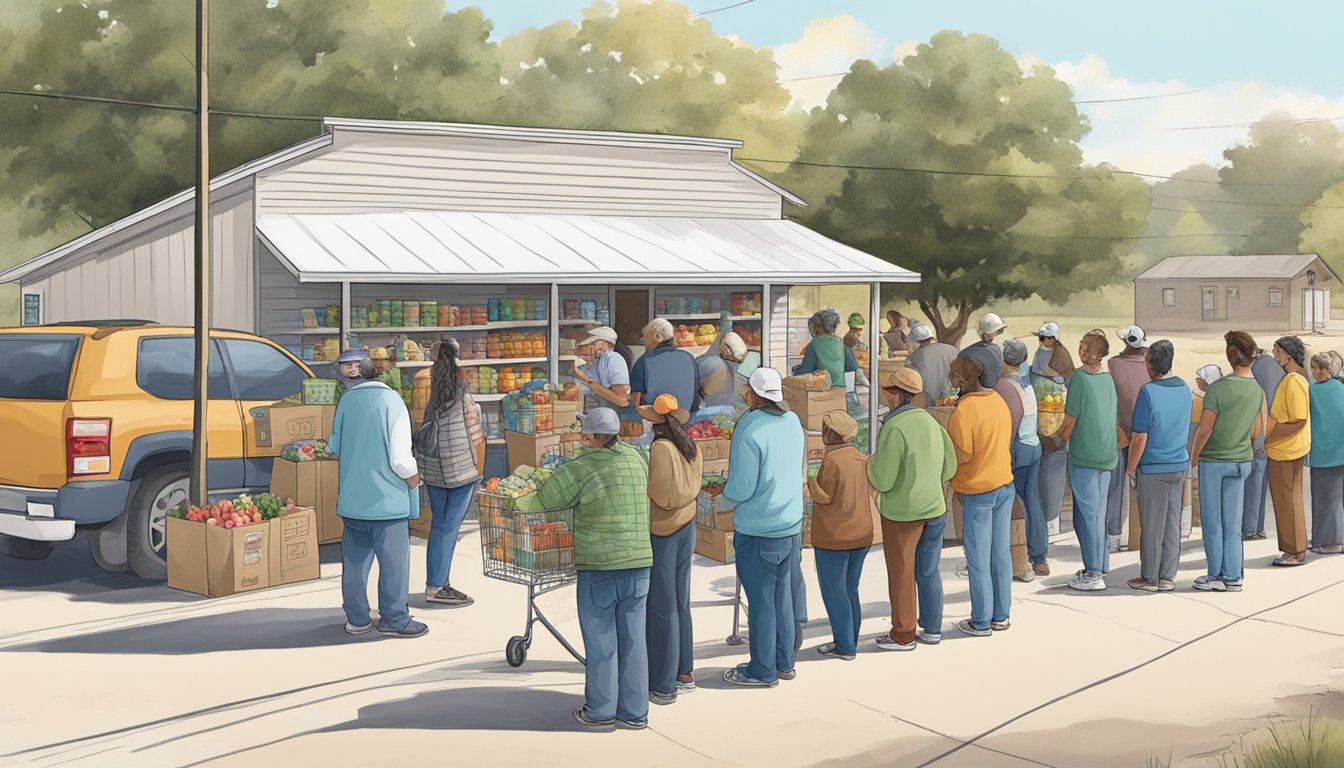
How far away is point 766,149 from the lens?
2041 inches

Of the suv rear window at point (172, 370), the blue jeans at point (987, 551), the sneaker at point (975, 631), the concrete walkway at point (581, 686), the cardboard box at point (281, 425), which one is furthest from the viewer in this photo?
the cardboard box at point (281, 425)

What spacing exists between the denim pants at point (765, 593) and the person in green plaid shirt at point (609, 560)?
84cm

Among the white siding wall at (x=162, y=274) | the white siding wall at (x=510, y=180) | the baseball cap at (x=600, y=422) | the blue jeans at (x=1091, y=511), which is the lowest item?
the blue jeans at (x=1091, y=511)

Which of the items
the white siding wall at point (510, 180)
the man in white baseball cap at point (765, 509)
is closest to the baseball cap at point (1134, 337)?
the man in white baseball cap at point (765, 509)

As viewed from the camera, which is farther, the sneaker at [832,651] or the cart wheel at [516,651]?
the sneaker at [832,651]

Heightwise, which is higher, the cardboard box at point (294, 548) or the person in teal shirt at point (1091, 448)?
the person in teal shirt at point (1091, 448)

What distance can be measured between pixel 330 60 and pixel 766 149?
69.4 feet

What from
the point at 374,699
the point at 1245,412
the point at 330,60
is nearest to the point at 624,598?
the point at 374,699

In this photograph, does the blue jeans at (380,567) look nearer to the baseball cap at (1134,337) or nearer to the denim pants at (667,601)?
the denim pants at (667,601)

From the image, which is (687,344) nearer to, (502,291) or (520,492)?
(502,291)

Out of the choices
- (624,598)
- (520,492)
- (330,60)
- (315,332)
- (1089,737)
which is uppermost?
(330,60)

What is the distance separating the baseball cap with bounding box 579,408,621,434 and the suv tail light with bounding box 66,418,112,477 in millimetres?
4620

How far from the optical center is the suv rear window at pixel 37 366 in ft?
32.4

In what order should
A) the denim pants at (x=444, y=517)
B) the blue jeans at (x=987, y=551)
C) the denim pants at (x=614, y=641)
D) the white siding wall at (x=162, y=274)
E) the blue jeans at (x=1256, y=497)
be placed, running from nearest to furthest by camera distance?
the denim pants at (x=614, y=641) < the blue jeans at (x=987, y=551) < the denim pants at (x=444, y=517) < the blue jeans at (x=1256, y=497) < the white siding wall at (x=162, y=274)
